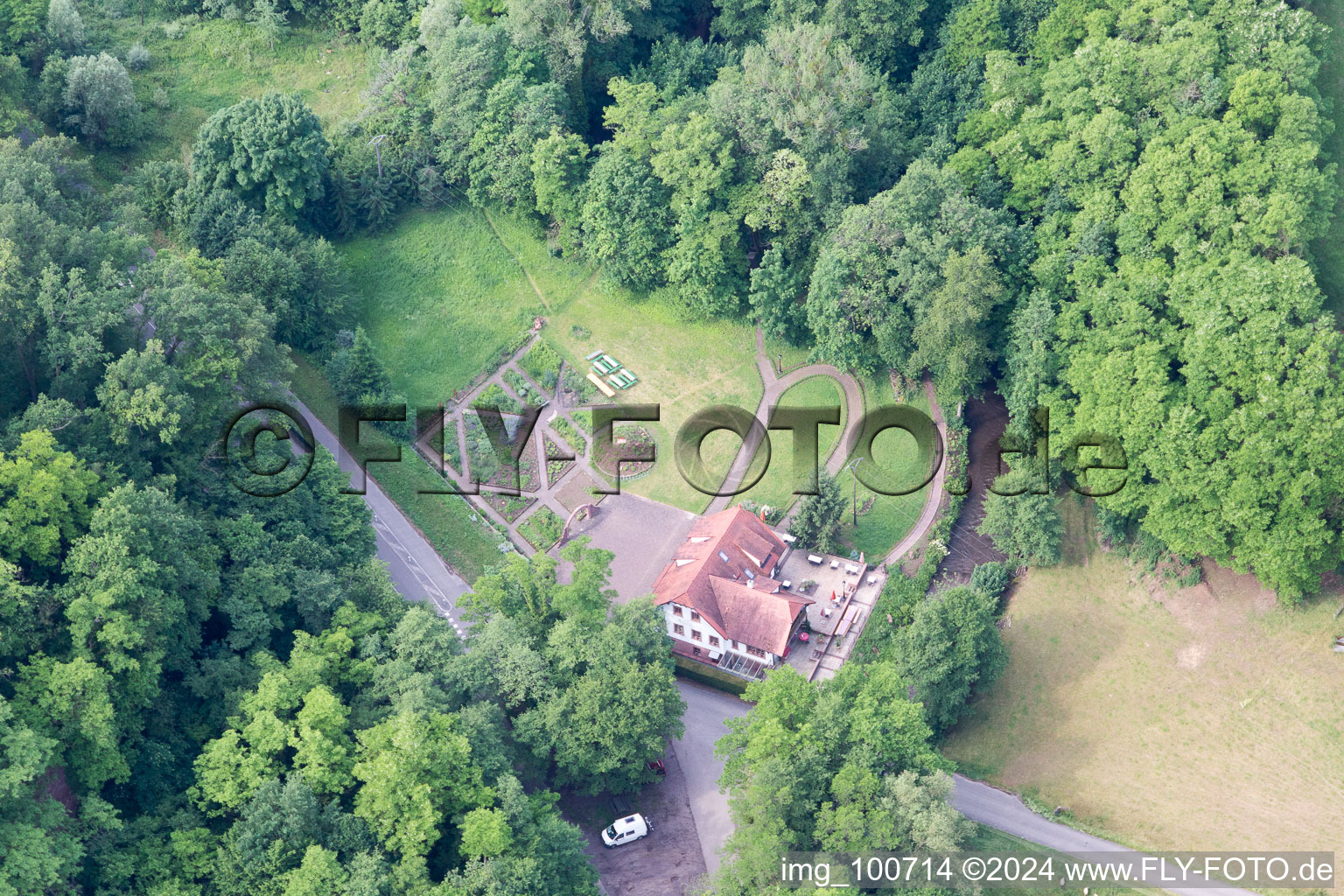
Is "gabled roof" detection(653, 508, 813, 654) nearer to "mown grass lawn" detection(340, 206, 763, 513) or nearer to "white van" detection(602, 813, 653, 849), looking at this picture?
"mown grass lawn" detection(340, 206, 763, 513)

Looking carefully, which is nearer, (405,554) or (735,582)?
(735,582)

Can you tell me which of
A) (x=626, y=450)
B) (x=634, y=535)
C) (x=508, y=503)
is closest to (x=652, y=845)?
(x=634, y=535)

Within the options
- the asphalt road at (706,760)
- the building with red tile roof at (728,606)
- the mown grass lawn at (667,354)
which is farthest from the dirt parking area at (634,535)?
the asphalt road at (706,760)

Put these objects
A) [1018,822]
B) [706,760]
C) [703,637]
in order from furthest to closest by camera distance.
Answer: [703,637], [706,760], [1018,822]

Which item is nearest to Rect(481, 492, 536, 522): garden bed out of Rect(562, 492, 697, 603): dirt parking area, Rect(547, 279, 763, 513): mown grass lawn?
Rect(562, 492, 697, 603): dirt parking area

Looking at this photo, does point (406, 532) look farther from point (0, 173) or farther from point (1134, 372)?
point (1134, 372)

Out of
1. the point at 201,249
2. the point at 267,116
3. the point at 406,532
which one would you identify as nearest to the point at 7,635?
the point at 406,532

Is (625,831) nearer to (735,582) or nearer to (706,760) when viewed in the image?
(706,760)
